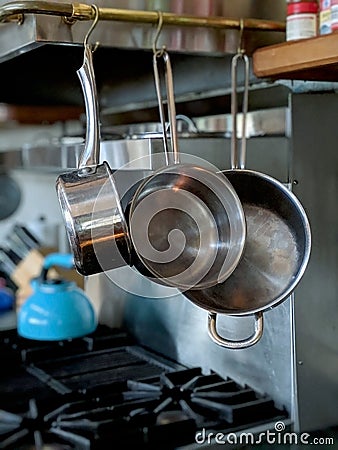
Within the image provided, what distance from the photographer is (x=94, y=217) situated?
75 cm

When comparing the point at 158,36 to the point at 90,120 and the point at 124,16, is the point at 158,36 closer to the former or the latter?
the point at 124,16

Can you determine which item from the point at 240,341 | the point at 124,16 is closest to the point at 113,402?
the point at 240,341

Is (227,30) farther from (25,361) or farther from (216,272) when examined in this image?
(25,361)

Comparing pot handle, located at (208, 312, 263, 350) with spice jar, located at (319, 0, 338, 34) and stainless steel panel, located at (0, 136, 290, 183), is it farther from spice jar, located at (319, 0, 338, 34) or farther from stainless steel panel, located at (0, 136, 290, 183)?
spice jar, located at (319, 0, 338, 34)

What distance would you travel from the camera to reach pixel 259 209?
2.80ft

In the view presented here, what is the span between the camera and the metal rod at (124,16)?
81cm

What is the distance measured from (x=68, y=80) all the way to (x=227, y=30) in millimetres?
438

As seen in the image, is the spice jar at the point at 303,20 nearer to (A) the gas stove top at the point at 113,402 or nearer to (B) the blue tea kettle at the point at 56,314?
(A) the gas stove top at the point at 113,402

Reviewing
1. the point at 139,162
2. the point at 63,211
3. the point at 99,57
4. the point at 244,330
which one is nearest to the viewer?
the point at 63,211

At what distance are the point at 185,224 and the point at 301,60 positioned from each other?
0.25 meters

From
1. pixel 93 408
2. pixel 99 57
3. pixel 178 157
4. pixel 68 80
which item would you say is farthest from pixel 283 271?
pixel 68 80

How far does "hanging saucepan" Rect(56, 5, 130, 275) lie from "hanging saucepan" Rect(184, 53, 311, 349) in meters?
0.12

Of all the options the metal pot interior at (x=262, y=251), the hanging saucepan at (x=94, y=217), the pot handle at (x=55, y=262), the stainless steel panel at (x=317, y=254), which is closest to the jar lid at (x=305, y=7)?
the stainless steel panel at (x=317, y=254)

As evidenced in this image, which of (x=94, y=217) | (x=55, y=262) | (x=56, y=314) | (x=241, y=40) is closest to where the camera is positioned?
(x=94, y=217)
